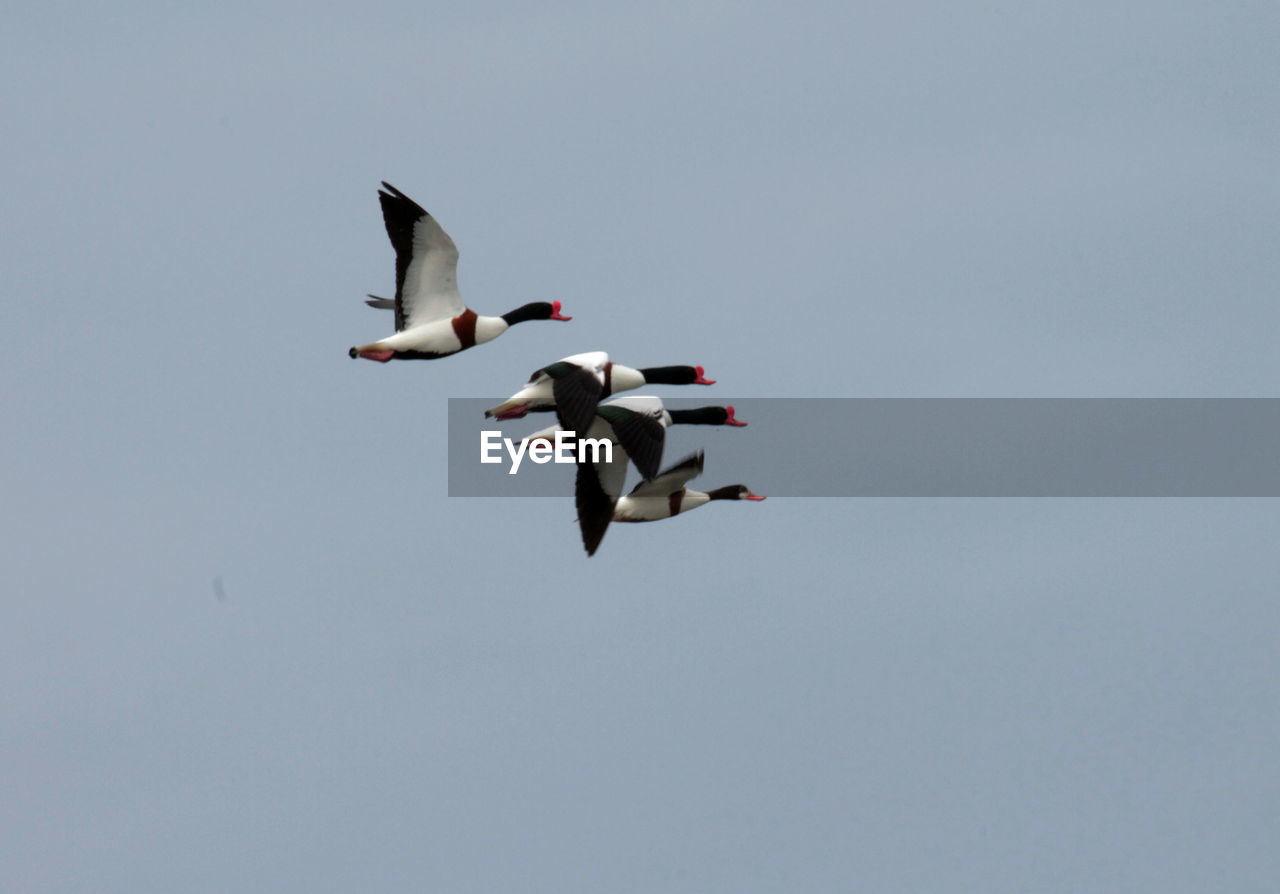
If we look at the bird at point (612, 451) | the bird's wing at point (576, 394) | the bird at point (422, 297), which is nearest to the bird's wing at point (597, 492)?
the bird at point (612, 451)

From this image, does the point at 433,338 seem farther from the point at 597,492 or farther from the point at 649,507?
the point at 649,507

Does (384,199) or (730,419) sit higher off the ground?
(384,199)

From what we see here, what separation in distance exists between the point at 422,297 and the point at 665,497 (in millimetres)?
5137

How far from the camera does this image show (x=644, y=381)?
52656 mm

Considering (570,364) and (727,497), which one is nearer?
(570,364)

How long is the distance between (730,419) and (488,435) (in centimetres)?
385

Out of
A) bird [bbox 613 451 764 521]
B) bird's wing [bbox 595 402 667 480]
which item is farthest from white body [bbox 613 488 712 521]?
bird's wing [bbox 595 402 667 480]

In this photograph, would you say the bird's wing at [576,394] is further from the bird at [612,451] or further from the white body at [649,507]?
the white body at [649,507]

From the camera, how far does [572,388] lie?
49625 mm

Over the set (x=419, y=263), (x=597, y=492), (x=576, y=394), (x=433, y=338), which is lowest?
(x=597, y=492)

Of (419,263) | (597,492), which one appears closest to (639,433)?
A: (597,492)

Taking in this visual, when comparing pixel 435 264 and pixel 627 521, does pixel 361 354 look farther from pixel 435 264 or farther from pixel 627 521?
pixel 627 521

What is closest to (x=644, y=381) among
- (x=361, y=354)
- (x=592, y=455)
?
(x=592, y=455)

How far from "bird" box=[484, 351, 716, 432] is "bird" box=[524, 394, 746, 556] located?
0.29 meters
